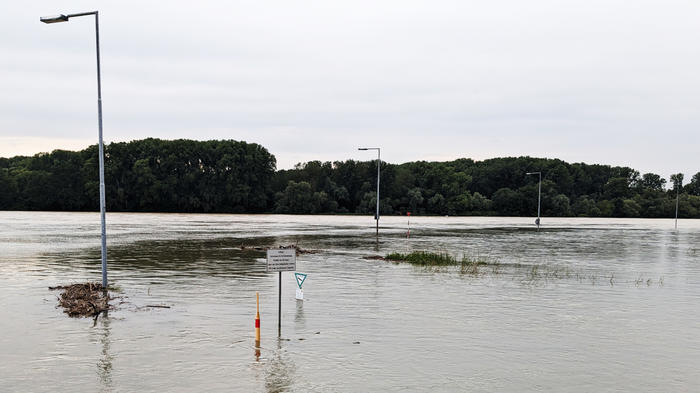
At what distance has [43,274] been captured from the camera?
2600 cm

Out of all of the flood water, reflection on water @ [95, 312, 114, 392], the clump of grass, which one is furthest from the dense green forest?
reflection on water @ [95, 312, 114, 392]

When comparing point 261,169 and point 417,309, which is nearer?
point 417,309

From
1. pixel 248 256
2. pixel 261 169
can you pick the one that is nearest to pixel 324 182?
pixel 261 169

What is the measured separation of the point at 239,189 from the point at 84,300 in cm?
14686

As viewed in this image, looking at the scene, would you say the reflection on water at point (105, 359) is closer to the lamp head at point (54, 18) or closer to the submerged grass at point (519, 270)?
the lamp head at point (54, 18)

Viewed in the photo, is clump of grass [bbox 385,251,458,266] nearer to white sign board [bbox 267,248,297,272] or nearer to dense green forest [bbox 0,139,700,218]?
white sign board [bbox 267,248,297,272]

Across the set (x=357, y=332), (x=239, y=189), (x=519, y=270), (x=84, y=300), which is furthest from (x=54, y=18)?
(x=239, y=189)

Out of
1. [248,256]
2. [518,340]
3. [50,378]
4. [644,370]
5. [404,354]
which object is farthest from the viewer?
[248,256]

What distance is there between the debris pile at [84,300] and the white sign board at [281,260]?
634cm

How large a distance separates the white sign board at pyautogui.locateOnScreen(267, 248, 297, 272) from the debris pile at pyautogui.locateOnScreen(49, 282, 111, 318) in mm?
6338

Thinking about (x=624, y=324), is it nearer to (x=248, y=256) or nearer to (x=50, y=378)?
(x=50, y=378)

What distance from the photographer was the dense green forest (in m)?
159

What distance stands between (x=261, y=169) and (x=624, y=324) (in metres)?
157

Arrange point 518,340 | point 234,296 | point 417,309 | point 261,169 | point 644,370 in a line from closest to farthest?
point 644,370 < point 518,340 < point 417,309 < point 234,296 < point 261,169
